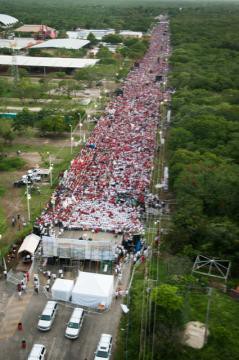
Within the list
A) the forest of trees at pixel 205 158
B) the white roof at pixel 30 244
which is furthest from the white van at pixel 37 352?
the forest of trees at pixel 205 158

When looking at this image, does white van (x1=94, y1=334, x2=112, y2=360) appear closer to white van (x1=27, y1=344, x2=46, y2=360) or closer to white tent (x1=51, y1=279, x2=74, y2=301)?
white van (x1=27, y1=344, x2=46, y2=360)

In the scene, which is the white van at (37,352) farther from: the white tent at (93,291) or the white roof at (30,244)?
the white roof at (30,244)

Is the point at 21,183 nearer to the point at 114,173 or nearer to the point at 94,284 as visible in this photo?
the point at 114,173

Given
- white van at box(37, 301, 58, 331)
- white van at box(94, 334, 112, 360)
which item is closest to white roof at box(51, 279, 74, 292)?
white van at box(37, 301, 58, 331)

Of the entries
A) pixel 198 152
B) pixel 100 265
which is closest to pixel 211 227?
pixel 100 265

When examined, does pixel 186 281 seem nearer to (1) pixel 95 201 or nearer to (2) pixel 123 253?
(2) pixel 123 253

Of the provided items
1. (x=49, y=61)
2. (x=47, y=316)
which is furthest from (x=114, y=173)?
(x=49, y=61)
